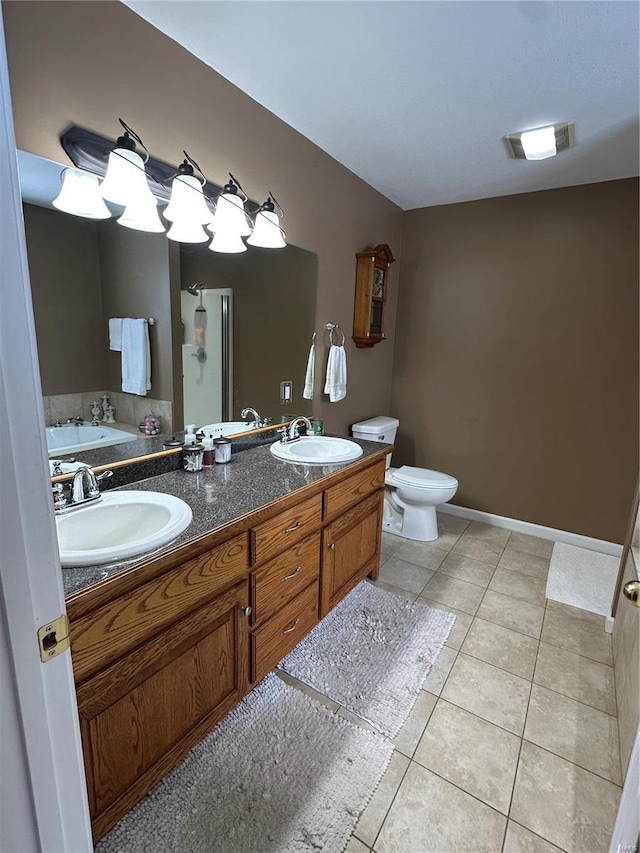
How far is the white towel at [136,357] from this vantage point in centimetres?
155

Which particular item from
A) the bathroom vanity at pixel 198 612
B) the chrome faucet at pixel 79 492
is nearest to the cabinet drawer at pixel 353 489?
the bathroom vanity at pixel 198 612

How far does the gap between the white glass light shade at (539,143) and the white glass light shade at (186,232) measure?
1707 millimetres

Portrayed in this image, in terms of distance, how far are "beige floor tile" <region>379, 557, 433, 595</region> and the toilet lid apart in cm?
51

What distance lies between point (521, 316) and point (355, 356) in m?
1.21

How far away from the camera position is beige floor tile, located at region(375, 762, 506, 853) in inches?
45.1

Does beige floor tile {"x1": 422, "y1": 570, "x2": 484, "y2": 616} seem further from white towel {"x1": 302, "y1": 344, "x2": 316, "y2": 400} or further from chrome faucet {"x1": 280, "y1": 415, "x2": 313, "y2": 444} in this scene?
white towel {"x1": 302, "y1": 344, "x2": 316, "y2": 400}

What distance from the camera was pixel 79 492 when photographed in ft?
4.10

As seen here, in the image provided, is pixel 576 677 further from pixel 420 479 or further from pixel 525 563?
pixel 420 479

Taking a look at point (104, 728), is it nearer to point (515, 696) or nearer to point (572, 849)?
point (572, 849)

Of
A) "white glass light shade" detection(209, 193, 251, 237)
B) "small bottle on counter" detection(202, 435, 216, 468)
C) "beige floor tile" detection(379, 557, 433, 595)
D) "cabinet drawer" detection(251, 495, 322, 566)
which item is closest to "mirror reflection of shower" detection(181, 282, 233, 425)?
"small bottle on counter" detection(202, 435, 216, 468)

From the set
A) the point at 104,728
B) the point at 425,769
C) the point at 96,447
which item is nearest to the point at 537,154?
the point at 96,447

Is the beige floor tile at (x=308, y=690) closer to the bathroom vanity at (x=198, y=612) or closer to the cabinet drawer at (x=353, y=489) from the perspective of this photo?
the bathroom vanity at (x=198, y=612)

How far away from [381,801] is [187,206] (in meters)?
2.16

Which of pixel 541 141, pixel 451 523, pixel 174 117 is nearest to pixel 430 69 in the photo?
pixel 541 141
